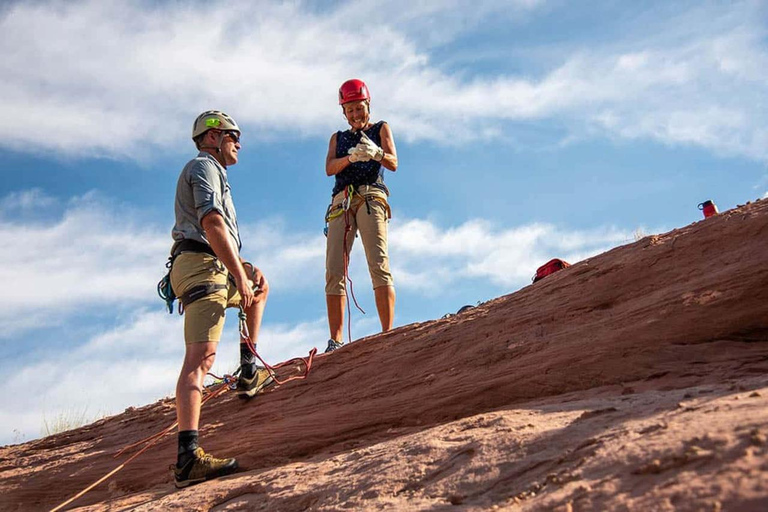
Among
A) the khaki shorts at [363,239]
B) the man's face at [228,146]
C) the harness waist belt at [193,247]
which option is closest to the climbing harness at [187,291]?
the harness waist belt at [193,247]

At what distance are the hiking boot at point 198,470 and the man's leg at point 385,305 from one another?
2033mm

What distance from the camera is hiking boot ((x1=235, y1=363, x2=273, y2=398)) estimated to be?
5.65m

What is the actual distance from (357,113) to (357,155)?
0.54m

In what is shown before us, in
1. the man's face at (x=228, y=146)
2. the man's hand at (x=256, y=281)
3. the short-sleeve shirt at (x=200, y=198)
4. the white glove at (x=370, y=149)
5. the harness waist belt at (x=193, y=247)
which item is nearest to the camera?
the short-sleeve shirt at (x=200, y=198)

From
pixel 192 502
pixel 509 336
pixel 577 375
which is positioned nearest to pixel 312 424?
pixel 192 502

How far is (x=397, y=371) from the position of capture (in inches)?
208

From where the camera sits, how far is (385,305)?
6211 mm

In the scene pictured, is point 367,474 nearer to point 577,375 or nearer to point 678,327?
point 577,375

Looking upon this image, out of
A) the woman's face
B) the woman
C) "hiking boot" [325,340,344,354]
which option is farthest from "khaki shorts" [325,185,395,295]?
the woman's face

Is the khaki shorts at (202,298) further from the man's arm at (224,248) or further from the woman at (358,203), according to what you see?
the woman at (358,203)

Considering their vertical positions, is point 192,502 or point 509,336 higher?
point 509,336

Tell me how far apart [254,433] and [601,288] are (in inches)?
97.1

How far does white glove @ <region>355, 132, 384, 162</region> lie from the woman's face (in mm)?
287

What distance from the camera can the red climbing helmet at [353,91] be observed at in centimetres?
648
